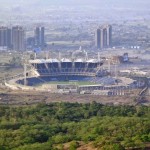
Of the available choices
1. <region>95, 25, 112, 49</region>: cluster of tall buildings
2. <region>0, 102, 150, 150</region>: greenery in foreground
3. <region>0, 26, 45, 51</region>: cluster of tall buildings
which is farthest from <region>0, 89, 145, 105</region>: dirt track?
<region>95, 25, 112, 49</region>: cluster of tall buildings

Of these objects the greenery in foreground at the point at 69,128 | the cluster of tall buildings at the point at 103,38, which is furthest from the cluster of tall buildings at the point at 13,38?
the greenery in foreground at the point at 69,128

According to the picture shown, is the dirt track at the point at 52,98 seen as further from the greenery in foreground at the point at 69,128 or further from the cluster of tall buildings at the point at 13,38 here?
the cluster of tall buildings at the point at 13,38

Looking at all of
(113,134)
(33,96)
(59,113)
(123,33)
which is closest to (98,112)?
(59,113)

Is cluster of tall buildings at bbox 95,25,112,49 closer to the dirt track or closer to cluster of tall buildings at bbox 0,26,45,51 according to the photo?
cluster of tall buildings at bbox 0,26,45,51

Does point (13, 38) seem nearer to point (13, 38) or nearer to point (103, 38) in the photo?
point (13, 38)

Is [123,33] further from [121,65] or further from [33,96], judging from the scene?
[33,96]
